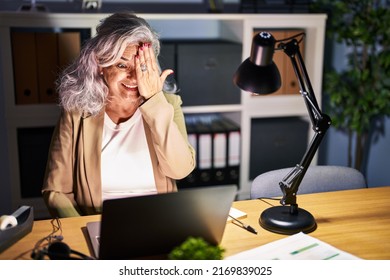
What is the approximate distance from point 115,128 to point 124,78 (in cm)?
17

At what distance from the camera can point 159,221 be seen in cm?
122

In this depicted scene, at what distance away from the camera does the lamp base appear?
4.79 feet

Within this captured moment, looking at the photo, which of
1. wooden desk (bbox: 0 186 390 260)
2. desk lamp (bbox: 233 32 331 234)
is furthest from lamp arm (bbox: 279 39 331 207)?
wooden desk (bbox: 0 186 390 260)

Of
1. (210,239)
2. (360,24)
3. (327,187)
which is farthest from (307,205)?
(360,24)

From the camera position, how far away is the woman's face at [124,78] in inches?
72.4

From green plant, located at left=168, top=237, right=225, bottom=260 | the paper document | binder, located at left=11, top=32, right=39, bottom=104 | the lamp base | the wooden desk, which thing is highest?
binder, located at left=11, top=32, right=39, bottom=104

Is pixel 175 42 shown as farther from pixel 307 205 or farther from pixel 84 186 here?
pixel 307 205

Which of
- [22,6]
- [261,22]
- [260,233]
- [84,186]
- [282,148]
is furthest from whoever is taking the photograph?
[282,148]

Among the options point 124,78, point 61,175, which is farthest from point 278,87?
point 61,175

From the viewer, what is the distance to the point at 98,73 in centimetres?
190

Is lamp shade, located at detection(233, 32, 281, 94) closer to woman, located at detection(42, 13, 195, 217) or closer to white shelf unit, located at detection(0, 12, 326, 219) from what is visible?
woman, located at detection(42, 13, 195, 217)

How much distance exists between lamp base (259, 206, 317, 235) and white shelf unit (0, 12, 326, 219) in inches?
52.2

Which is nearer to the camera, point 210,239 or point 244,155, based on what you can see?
point 210,239

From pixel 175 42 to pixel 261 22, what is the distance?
1.47ft
